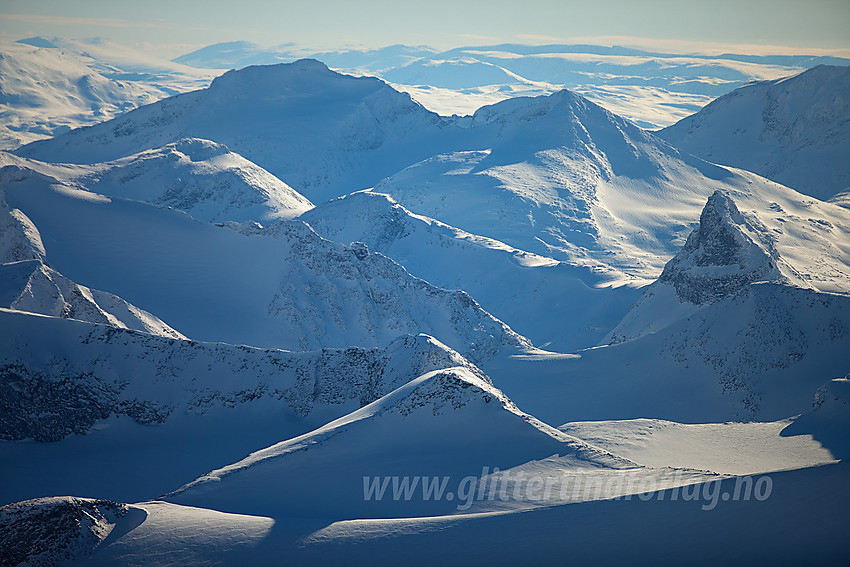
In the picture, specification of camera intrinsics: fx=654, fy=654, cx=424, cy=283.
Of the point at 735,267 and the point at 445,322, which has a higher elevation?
the point at 735,267

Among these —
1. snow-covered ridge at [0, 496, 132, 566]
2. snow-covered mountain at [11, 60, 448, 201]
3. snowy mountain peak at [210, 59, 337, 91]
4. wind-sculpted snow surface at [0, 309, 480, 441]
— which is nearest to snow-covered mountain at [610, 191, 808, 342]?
wind-sculpted snow surface at [0, 309, 480, 441]

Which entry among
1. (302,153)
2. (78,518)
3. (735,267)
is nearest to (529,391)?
(735,267)

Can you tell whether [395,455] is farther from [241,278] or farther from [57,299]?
[241,278]

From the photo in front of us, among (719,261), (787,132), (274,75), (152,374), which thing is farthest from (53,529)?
(787,132)

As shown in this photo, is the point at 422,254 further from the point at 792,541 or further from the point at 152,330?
the point at 792,541

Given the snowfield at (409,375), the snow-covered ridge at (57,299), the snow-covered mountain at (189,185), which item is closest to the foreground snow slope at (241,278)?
the snowfield at (409,375)

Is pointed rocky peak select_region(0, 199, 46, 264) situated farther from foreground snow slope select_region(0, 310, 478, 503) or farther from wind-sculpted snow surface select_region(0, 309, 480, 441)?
foreground snow slope select_region(0, 310, 478, 503)

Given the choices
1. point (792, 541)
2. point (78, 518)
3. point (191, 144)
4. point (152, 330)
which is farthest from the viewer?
point (191, 144)

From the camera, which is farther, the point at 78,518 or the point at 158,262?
the point at 158,262
